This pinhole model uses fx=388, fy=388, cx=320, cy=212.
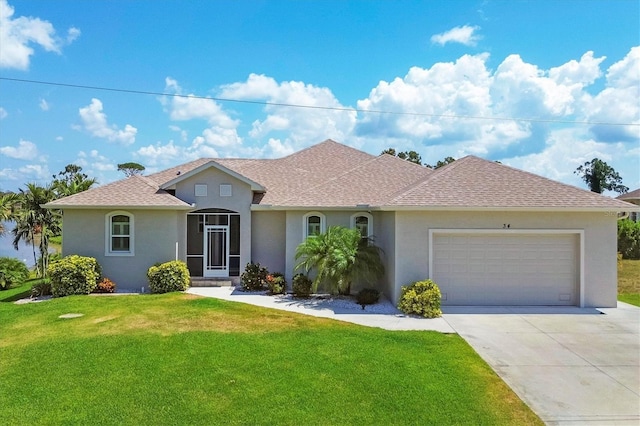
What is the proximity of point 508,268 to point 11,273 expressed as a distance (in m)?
23.0

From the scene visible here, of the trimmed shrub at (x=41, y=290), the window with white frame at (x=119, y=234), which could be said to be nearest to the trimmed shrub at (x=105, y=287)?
the window with white frame at (x=119, y=234)

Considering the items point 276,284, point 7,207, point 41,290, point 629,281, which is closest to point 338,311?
point 276,284

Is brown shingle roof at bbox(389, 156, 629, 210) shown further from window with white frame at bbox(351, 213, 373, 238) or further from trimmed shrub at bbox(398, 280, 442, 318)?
window with white frame at bbox(351, 213, 373, 238)

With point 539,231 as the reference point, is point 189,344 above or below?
below

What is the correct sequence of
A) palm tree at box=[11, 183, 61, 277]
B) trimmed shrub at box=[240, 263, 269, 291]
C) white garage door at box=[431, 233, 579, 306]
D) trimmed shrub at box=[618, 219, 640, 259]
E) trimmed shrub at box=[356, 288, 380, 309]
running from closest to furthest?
white garage door at box=[431, 233, 579, 306]
trimmed shrub at box=[356, 288, 380, 309]
trimmed shrub at box=[240, 263, 269, 291]
palm tree at box=[11, 183, 61, 277]
trimmed shrub at box=[618, 219, 640, 259]

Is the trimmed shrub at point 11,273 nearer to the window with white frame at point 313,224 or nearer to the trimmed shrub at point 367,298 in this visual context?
the window with white frame at point 313,224

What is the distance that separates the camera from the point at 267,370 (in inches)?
306

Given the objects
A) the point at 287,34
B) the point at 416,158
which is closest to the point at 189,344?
the point at 287,34

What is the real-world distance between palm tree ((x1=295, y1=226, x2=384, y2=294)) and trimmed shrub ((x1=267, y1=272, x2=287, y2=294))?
6.67 ft

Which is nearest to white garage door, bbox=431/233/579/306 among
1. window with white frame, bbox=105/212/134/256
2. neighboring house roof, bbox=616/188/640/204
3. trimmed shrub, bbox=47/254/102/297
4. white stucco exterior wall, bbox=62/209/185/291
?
white stucco exterior wall, bbox=62/209/185/291

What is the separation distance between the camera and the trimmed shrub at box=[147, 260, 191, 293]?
15.7 m

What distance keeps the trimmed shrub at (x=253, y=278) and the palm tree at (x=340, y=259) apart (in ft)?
9.52

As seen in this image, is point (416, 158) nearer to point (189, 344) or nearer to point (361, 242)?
point (361, 242)

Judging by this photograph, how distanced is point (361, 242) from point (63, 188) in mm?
19152
